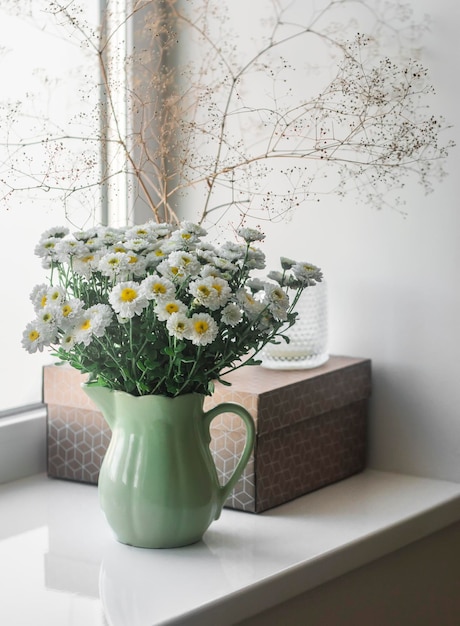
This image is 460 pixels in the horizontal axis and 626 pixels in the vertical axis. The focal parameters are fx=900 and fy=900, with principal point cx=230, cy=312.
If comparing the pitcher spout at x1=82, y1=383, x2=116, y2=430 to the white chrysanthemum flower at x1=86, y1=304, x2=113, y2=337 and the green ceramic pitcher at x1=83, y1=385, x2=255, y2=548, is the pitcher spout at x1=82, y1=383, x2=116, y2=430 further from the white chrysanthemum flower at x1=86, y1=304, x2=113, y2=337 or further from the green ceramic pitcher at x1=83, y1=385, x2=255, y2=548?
the white chrysanthemum flower at x1=86, y1=304, x2=113, y2=337

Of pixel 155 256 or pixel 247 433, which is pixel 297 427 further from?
pixel 155 256

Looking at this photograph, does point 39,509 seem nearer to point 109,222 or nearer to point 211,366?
point 211,366

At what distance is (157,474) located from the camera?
99 centimetres

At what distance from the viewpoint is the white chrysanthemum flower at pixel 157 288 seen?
91cm

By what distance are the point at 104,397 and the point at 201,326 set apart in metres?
0.19

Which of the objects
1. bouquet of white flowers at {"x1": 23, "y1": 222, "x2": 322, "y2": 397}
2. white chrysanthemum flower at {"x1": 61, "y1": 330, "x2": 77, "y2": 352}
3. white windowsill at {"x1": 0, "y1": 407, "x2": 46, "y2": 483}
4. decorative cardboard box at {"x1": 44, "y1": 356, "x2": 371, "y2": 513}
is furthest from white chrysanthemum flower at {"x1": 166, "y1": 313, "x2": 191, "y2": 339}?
white windowsill at {"x1": 0, "y1": 407, "x2": 46, "y2": 483}

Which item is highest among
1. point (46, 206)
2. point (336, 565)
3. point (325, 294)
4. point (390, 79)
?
point (390, 79)

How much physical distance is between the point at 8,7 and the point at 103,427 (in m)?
0.60

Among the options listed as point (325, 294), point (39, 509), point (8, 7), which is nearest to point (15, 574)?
point (39, 509)

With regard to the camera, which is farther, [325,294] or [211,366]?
[325,294]

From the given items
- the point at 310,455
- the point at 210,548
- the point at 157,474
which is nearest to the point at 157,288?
the point at 157,474

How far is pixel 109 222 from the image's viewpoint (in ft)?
4.75

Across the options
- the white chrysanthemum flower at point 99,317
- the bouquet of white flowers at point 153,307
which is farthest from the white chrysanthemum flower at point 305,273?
the white chrysanthemum flower at point 99,317

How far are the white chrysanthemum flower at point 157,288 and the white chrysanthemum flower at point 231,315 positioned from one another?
A: 0.19 ft
